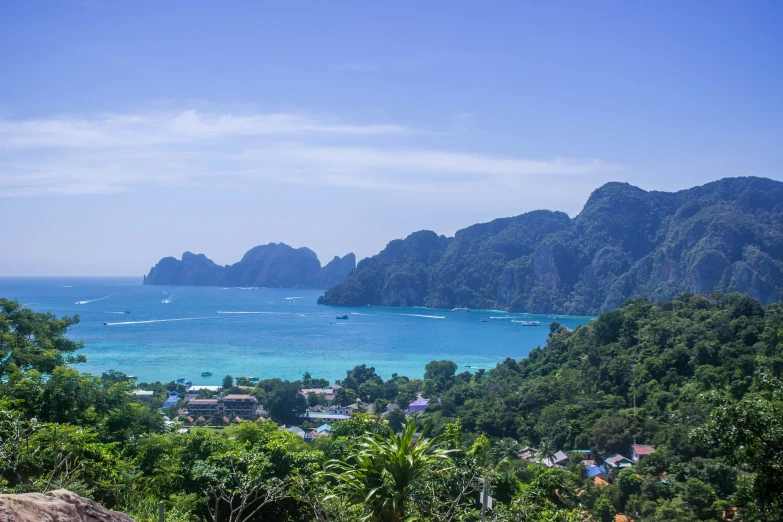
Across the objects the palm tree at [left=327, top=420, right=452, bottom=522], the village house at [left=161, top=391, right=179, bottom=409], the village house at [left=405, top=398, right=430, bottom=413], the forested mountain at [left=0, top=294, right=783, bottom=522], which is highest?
the palm tree at [left=327, top=420, right=452, bottom=522]

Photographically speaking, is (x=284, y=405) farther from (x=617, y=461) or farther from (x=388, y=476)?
(x=388, y=476)

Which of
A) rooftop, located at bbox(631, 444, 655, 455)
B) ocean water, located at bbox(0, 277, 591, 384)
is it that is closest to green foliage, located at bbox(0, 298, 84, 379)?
rooftop, located at bbox(631, 444, 655, 455)

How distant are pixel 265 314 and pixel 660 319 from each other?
1887 inches

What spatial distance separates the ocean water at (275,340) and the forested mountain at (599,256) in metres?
11.9

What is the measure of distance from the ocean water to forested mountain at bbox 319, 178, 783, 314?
11.9m

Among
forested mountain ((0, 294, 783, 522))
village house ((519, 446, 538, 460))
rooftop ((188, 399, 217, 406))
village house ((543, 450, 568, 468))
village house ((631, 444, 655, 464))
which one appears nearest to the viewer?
forested mountain ((0, 294, 783, 522))

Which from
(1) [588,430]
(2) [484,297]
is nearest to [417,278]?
(2) [484,297]

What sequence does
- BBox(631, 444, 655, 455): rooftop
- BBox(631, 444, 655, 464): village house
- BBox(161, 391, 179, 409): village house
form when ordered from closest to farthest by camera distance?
BBox(631, 444, 655, 464): village house < BBox(631, 444, 655, 455): rooftop < BBox(161, 391, 179, 409): village house

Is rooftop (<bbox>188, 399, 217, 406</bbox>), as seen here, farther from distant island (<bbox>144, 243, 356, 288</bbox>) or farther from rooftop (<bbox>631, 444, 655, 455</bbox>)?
distant island (<bbox>144, 243, 356, 288</bbox>)

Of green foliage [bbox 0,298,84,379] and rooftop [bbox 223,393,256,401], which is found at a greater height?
green foliage [bbox 0,298,84,379]

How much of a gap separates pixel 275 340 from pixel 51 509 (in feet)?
142

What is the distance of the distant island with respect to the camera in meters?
125

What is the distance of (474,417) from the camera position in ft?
63.9

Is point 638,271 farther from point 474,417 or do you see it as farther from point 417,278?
point 474,417
